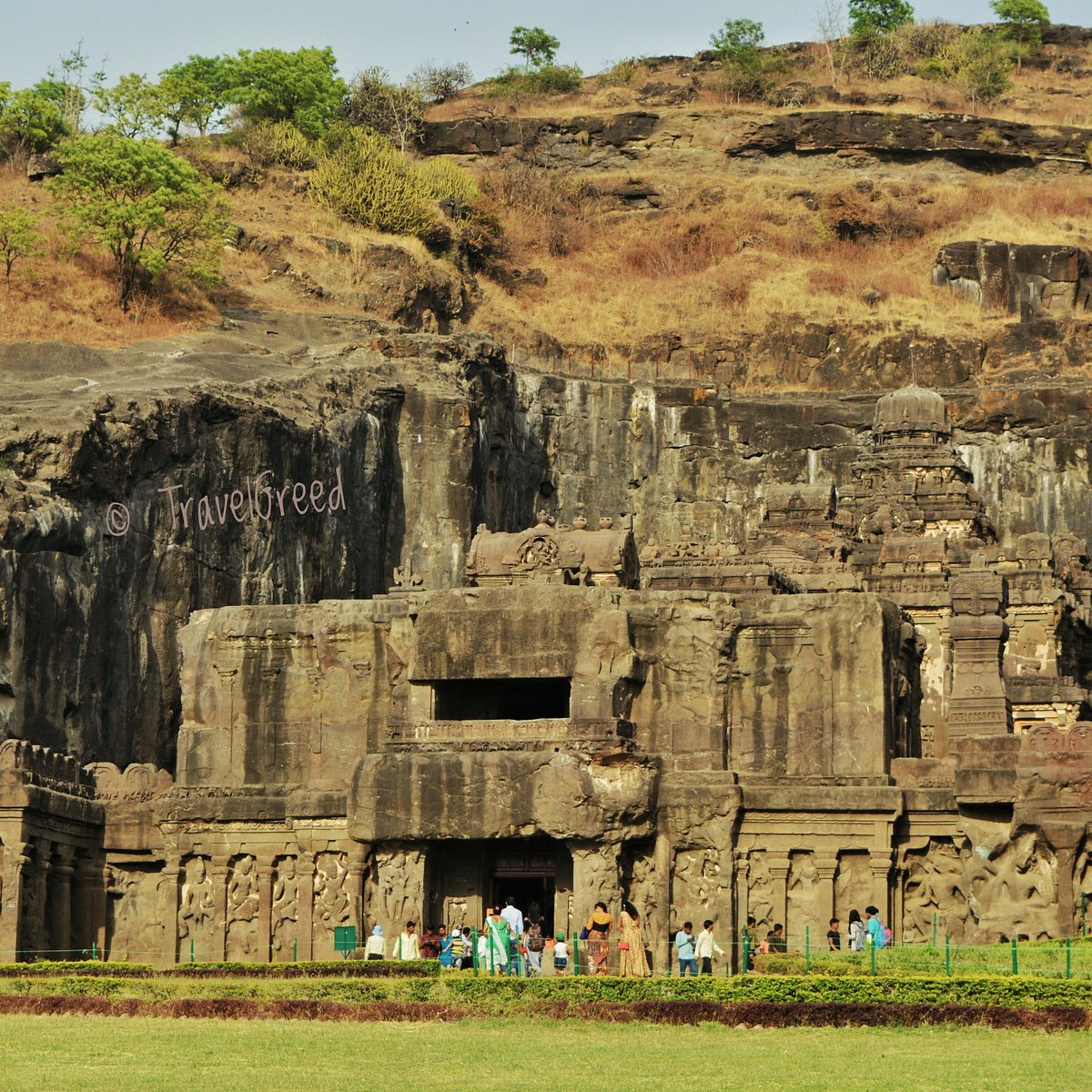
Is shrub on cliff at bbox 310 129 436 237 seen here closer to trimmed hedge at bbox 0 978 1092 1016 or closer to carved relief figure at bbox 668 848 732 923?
carved relief figure at bbox 668 848 732 923

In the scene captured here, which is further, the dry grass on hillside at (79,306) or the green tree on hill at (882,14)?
the green tree on hill at (882,14)

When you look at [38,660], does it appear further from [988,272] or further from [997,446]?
[988,272]

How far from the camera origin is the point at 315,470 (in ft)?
239

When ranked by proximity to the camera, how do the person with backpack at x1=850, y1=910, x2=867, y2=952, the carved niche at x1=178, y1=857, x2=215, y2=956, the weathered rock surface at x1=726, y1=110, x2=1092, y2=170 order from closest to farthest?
the person with backpack at x1=850, y1=910, x2=867, y2=952 → the carved niche at x1=178, y1=857, x2=215, y2=956 → the weathered rock surface at x1=726, y1=110, x2=1092, y2=170

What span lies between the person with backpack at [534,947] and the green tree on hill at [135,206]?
43.3m

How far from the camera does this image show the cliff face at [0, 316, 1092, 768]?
59.8 m

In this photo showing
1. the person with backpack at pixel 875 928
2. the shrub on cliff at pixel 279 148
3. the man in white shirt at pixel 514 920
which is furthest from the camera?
the shrub on cliff at pixel 279 148

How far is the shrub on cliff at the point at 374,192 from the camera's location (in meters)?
103

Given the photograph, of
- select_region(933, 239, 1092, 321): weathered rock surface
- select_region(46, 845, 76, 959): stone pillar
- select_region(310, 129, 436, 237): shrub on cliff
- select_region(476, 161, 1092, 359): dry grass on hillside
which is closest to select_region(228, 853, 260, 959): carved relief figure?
select_region(46, 845, 76, 959): stone pillar

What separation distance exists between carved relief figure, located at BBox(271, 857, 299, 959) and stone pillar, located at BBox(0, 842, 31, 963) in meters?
5.38

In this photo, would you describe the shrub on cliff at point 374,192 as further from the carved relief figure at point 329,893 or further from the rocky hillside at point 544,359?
the carved relief figure at point 329,893

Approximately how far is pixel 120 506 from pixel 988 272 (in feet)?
178

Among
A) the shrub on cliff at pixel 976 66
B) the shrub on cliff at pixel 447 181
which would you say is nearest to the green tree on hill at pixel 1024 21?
the shrub on cliff at pixel 976 66

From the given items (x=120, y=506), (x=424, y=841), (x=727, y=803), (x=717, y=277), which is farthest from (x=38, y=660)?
(x=717, y=277)
